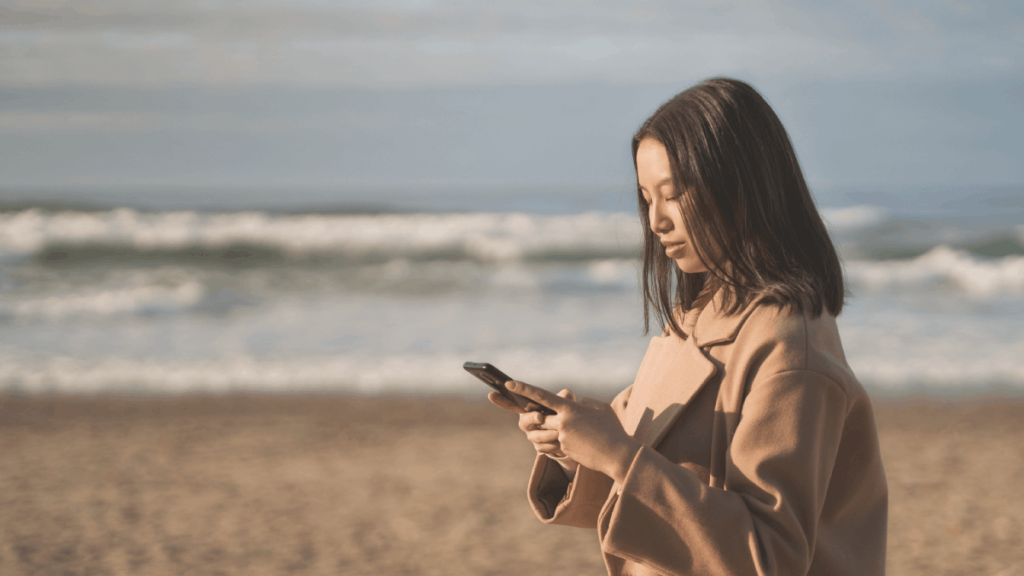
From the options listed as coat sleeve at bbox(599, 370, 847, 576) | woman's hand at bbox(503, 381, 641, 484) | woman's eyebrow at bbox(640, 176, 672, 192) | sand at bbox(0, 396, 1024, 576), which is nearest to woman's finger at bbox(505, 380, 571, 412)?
woman's hand at bbox(503, 381, 641, 484)

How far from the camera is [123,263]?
16328 millimetres

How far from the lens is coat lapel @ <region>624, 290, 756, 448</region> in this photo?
4.39 feet

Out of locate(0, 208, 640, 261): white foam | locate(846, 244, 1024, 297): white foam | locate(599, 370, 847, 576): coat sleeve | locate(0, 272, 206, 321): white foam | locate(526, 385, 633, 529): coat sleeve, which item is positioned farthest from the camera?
locate(0, 208, 640, 261): white foam

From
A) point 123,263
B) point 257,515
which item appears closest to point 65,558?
point 257,515

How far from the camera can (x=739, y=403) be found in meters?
1.27

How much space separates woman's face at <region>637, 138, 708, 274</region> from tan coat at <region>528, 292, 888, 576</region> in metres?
0.12

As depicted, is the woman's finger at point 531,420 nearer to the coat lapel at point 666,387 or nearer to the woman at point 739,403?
the woman at point 739,403

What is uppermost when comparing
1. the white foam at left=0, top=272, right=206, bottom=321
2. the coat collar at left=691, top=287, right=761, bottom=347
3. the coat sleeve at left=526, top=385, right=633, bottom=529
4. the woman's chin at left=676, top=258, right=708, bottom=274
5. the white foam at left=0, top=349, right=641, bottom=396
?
the woman's chin at left=676, top=258, right=708, bottom=274

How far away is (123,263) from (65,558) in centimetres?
1345

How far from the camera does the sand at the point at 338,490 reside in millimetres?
4199

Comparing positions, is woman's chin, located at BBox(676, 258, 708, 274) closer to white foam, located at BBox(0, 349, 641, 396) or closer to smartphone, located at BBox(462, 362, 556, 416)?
smartphone, located at BBox(462, 362, 556, 416)

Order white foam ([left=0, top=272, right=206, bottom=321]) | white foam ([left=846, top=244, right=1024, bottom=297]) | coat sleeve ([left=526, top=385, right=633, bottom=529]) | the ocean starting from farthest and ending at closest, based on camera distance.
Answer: white foam ([left=846, top=244, right=1024, bottom=297]) → white foam ([left=0, top=272, right=206, bottom=321]) → the ocean → coat sleeve ([left=526, top=385, right=633, bottom=529])

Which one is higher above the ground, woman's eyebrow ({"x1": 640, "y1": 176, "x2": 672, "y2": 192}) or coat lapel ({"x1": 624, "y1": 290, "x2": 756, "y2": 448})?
woman's eyebrow ({"x1": 640, "y1": 176, "x2": 672, "y2": 192})

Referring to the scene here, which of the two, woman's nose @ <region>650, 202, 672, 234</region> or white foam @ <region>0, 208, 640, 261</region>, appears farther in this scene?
white foam @ <region>0, 208, 640, 261</region>
